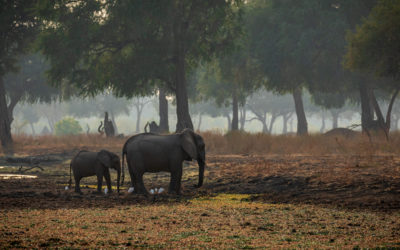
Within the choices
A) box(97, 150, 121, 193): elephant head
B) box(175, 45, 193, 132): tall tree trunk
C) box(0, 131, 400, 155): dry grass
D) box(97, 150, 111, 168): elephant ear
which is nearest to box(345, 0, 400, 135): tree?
box(0, 131, 400, 155): dry grass

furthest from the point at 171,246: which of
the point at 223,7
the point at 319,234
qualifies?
the point at 223,7

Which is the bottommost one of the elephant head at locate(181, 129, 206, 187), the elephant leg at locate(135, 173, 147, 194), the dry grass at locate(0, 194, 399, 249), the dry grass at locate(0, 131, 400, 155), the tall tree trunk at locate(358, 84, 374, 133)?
the dry grass at locate(0, 194, 399, 249)

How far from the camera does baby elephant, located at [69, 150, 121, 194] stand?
44.8 feet

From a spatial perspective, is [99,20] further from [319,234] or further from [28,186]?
[319,234]

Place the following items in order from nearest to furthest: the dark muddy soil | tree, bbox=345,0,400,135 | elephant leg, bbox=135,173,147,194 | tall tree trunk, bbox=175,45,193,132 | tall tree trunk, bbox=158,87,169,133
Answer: the dark muddy soil, elephant leg, bbox=135,173,147,194, tree, bbox=345,0,400,135, tall tree trunk, bbox=175,45,193,132, tall tree trunk, bbox=158,87,169,133

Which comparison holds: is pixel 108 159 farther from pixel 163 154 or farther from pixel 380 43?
pixel 380 43

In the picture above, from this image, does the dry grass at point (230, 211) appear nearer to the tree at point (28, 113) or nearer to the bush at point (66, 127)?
the bush at point (66, 127)

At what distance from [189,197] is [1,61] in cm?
2489

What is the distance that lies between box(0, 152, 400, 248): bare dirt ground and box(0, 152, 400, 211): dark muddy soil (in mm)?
22

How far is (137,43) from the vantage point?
31.9 m

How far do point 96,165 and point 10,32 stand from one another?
22777 mm

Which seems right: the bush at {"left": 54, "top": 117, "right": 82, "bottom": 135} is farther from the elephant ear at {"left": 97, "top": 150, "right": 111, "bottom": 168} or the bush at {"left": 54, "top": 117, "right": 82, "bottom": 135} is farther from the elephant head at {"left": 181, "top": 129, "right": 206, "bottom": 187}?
the elephant head at {"left": 181, "top": 129, "right": 206, "bottom": 187}

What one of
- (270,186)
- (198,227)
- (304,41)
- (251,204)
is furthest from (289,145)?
(198,227)

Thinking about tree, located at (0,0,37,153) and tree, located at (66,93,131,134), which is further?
tree, located at (66,93,131,134)
